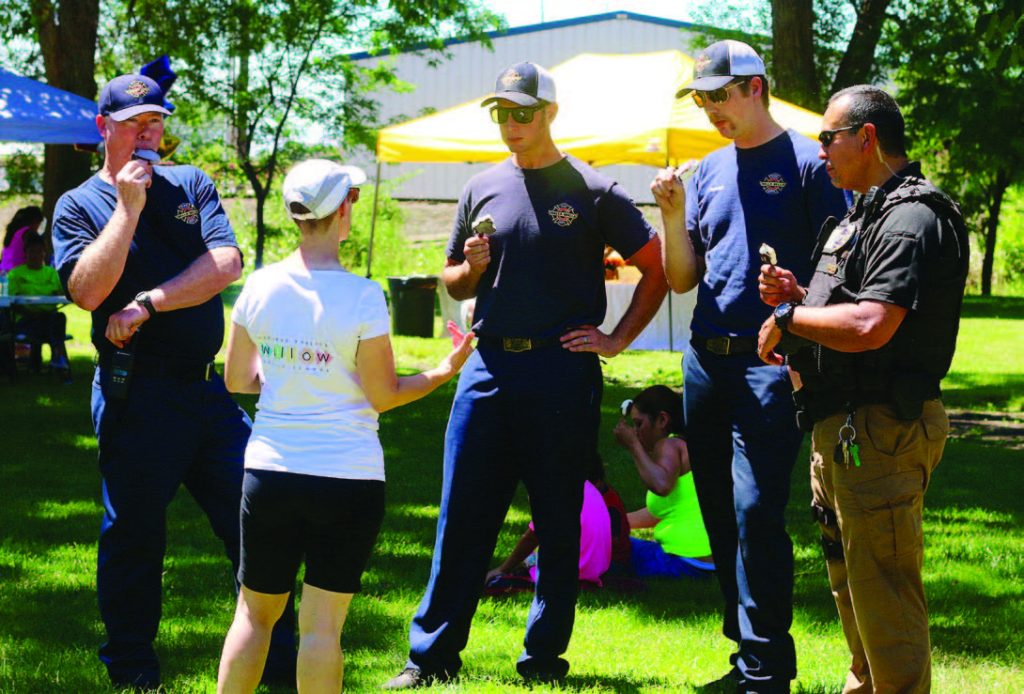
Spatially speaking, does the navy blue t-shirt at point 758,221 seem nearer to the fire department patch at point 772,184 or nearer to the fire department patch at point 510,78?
the fire department patch at point 772,184

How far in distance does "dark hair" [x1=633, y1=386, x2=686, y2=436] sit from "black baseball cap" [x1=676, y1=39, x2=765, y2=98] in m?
2.43

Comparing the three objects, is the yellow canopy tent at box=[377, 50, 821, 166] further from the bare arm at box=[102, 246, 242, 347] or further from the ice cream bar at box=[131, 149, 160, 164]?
the bare arm at box=[102, 246, 242, 347]

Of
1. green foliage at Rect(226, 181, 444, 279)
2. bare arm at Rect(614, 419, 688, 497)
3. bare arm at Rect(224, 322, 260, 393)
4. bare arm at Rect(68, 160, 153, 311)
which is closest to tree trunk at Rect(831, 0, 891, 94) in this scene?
green foliage at Rect(226, 181, 444, 279)

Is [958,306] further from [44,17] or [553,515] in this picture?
[44,17]

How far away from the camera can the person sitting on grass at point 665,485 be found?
21.9 feet

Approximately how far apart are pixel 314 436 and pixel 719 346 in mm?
1642

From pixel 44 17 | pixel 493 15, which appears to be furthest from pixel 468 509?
pixel 493 15

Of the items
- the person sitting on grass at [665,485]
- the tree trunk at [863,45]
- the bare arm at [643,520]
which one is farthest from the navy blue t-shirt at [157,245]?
the tree trunk at [863,45]

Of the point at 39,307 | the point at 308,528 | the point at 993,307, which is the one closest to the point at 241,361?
the point at 308,528

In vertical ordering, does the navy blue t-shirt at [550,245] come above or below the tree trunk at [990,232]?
above

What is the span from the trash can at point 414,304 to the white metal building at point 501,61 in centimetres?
1888

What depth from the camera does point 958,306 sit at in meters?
3.78

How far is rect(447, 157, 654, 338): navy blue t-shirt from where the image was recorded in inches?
185

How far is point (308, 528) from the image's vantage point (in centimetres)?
368
